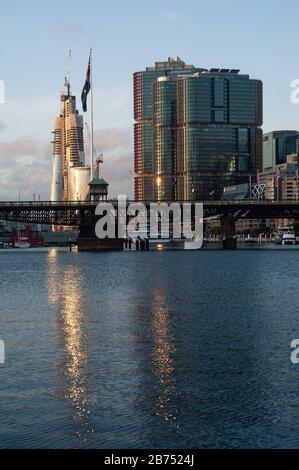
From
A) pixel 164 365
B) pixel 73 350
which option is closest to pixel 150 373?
pixel 164 365

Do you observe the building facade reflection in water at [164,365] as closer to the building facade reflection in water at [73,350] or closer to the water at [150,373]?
the water at [150,373]

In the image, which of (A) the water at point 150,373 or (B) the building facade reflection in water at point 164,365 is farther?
(B) the building facade reflection in water at point 164,365

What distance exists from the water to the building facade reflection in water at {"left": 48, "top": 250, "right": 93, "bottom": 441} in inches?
2.5

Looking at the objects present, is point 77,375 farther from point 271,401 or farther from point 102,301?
point 102,301

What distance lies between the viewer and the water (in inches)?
1282

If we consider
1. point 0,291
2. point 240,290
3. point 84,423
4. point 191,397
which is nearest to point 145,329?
point 191,397

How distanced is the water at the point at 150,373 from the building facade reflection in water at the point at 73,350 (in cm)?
6

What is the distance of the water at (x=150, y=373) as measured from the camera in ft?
107

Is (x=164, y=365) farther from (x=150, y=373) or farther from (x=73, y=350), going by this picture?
(x=73, y=350)

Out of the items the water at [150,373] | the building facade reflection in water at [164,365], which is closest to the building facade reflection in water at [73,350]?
the water at [150,373]

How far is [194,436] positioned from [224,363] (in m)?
14.0

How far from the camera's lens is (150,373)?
1709 inches

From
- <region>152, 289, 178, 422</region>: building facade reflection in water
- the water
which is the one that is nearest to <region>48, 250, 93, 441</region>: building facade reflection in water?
the water

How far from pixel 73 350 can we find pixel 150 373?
8.93 meters
